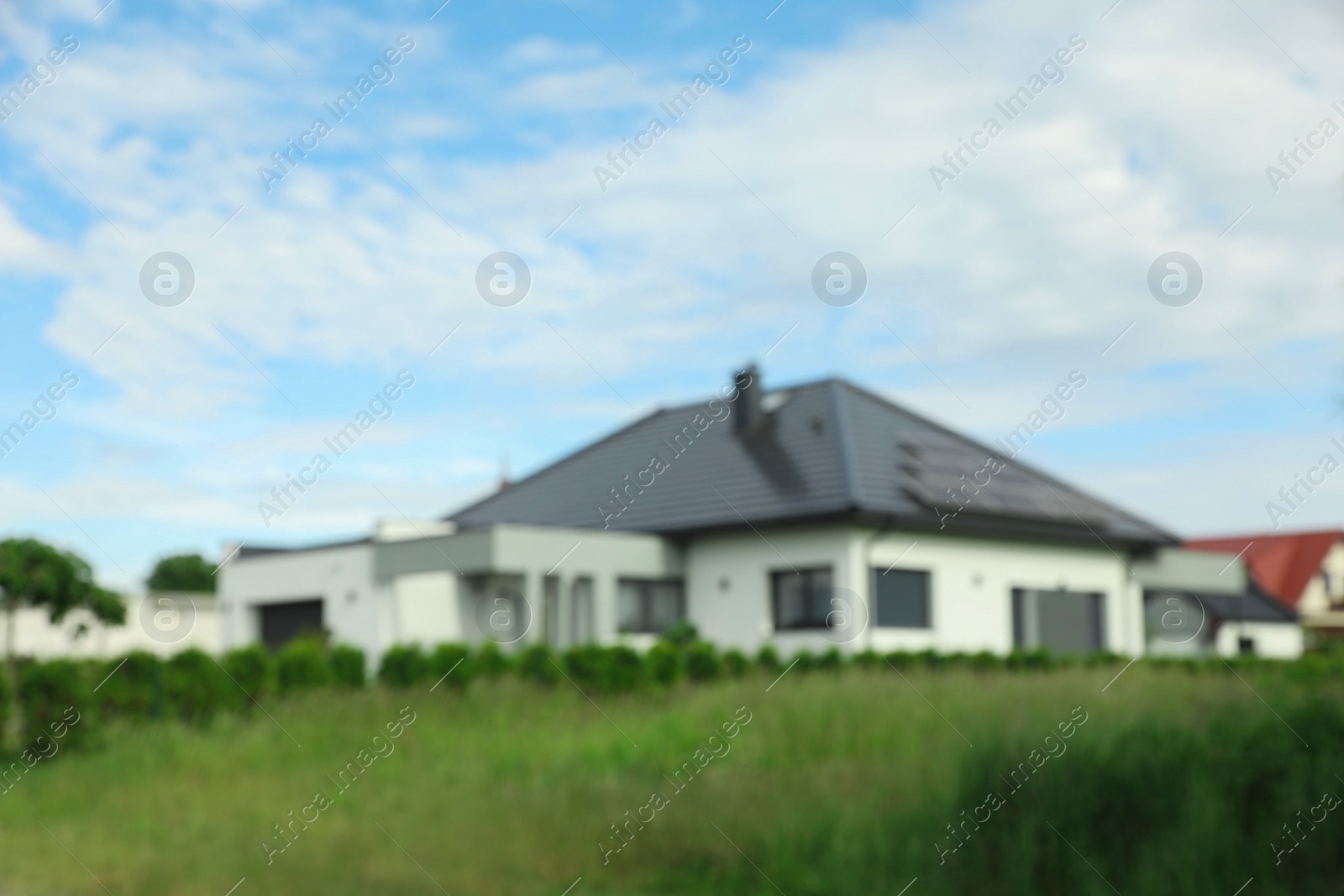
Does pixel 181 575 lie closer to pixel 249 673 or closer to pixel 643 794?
pixel 249 673

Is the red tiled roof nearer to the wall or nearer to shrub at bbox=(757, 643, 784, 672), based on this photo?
the wall

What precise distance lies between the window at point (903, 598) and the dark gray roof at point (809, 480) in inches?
41.0

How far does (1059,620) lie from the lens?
29750mm

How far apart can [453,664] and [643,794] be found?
7276 millimetres

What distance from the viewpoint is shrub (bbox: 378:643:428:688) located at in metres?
18.9

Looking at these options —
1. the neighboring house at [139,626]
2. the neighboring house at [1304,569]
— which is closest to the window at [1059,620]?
the neighboring house at [139,626]

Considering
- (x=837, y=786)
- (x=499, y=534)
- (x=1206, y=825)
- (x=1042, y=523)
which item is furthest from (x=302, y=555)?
(x=1206, y=825)

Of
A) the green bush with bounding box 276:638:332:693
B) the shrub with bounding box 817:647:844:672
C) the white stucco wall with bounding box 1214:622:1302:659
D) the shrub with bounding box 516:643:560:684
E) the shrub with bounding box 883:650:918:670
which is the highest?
the green bush with bounding box 276:638:332:693

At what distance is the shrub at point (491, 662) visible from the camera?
61.9 feet

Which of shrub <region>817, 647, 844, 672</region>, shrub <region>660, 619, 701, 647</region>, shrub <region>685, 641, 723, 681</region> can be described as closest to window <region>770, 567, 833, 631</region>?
shrub <region>660, 619, 701, 647</region>

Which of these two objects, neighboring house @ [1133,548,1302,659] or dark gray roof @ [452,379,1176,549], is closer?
dark gray roof @ [452,379,1176,549]

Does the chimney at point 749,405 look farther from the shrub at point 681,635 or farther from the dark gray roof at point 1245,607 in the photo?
the dark gray roof at point 1245,607

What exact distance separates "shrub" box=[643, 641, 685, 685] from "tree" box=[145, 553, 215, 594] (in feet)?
218

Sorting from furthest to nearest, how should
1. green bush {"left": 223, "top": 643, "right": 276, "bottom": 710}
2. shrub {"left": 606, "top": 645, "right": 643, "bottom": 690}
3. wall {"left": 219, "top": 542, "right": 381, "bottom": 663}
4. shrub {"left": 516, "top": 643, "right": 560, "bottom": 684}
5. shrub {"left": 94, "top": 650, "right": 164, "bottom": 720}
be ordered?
wall {"left": 219, "top": 542, "right": 381, "bottom": 663}, shrub {"left": 606, "top": 645, "right": 643, "bottom": 690}, shrub {"left": 516, "top": 643, "right": 560, "bottom": 684}, green bush {"left": 223, "top": 643, "right": 276, "bottom": 710}, shrub {"left": 94, "top": 650, "right": 164, "bottom": 720}
